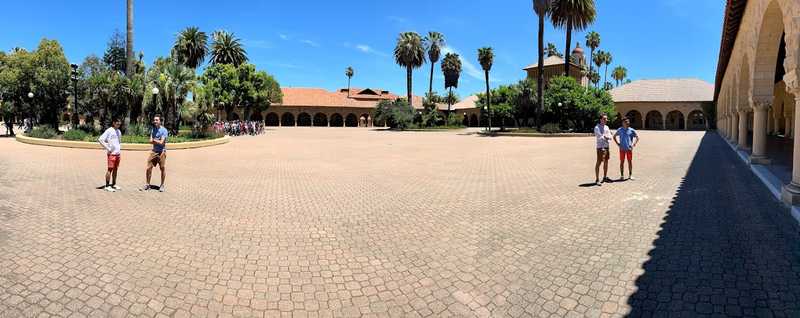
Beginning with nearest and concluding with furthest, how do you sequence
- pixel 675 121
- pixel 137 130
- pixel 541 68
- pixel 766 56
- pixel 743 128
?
pixel 766 56
pixel 743 128
pixel 137 130
pixel 541 68
pixel 675 121

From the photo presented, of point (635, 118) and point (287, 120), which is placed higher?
point (635, 118)

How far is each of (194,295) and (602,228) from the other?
4967mm

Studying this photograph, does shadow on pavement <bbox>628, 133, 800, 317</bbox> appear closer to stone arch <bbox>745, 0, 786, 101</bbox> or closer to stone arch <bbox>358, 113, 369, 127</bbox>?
stone arch <bbox>745, 0, 786, 101</bbox>

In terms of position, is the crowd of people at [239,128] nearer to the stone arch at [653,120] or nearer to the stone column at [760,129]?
the stone column at [760,129]

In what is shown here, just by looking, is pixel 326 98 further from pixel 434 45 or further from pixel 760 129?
pixel 760 129

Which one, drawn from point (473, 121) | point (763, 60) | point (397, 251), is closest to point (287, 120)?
point (473, 121)

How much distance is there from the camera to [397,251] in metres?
5.05

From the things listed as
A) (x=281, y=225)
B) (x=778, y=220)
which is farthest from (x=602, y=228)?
(x=281, y=225)

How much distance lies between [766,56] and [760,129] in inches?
76.0

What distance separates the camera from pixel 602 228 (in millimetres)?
5926

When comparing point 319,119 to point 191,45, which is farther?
point 319,119

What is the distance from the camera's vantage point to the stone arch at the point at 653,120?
58.9 metres

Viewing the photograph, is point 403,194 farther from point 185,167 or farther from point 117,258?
point 185,167

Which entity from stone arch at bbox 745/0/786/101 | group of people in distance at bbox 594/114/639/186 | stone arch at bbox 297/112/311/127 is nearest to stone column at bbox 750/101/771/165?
stone arch at bbox 745/0/786/101
